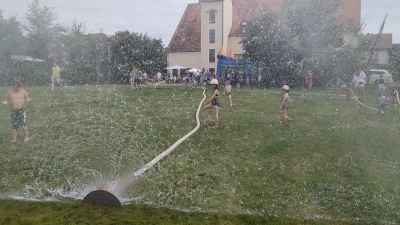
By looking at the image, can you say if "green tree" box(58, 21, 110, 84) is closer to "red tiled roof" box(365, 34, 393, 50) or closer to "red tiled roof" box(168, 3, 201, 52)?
"red tiled roof" box(168, 3, 201, 52)

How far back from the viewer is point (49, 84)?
16.5 metres

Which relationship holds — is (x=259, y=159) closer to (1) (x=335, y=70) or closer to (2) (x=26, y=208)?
(2) (x=26, y=208)

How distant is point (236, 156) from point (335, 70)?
26.2 feet

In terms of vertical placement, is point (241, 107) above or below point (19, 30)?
below

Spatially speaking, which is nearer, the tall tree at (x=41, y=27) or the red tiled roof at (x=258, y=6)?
the tall tree at (x=41, y=27)

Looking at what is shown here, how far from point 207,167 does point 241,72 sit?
41.8ft

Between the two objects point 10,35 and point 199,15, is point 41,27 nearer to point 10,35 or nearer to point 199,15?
point 10,35

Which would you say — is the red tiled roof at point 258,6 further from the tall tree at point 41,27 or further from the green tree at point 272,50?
the tall tree at point 41,27

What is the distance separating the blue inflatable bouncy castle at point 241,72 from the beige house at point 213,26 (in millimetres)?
2354

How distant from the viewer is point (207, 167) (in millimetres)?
7258

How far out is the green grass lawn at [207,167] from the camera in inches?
204

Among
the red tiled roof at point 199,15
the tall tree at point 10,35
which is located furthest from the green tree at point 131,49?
the tall tree at point 10,35

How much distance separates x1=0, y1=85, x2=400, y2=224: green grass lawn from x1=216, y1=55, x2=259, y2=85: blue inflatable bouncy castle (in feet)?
17.4

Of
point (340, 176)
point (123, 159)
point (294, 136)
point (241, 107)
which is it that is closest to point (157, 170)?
point (123, 159)
